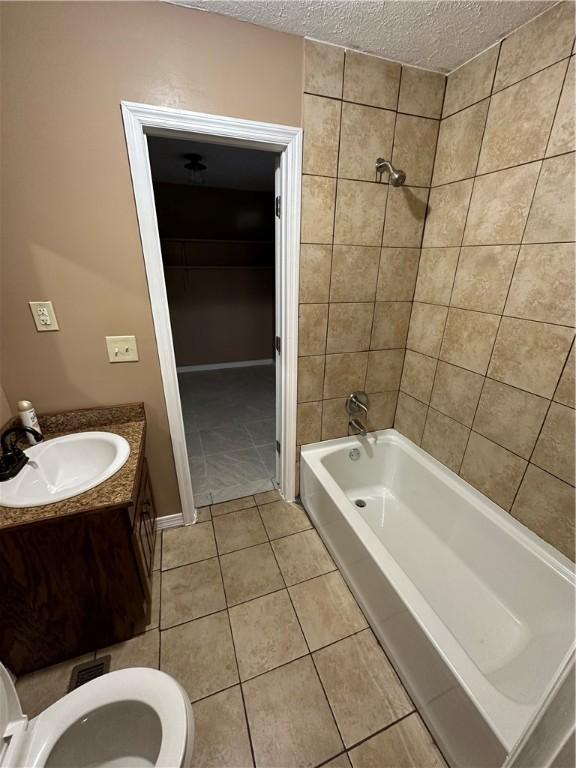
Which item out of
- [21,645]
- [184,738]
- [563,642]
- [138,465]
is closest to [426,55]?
[138,465]

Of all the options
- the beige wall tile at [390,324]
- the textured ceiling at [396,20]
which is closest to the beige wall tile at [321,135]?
the textured ceiling at [396,20]

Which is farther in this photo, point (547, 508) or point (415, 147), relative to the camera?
point (415, 147)

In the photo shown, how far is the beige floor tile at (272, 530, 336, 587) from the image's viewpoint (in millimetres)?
1550

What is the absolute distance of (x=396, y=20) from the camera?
43.2 inches

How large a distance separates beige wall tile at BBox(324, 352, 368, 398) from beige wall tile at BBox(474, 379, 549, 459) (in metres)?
0.63

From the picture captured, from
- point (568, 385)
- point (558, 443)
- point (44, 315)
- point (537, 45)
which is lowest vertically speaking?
point (558, 443)

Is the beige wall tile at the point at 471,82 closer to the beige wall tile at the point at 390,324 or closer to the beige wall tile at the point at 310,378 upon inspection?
the beige wall tile at the point at 390,324

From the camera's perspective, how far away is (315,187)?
1389mm

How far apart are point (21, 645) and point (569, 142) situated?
2.62 metres

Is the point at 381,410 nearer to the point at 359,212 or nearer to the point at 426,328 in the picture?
the point at 426,328

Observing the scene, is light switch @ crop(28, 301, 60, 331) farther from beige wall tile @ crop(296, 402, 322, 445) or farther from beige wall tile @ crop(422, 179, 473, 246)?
beige wall tile @ crop(422, 179, 473, 246)

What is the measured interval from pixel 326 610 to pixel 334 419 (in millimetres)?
960

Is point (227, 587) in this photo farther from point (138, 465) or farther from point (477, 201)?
point (477, 201)

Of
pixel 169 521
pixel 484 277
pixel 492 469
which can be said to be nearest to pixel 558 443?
pixel 492 469
